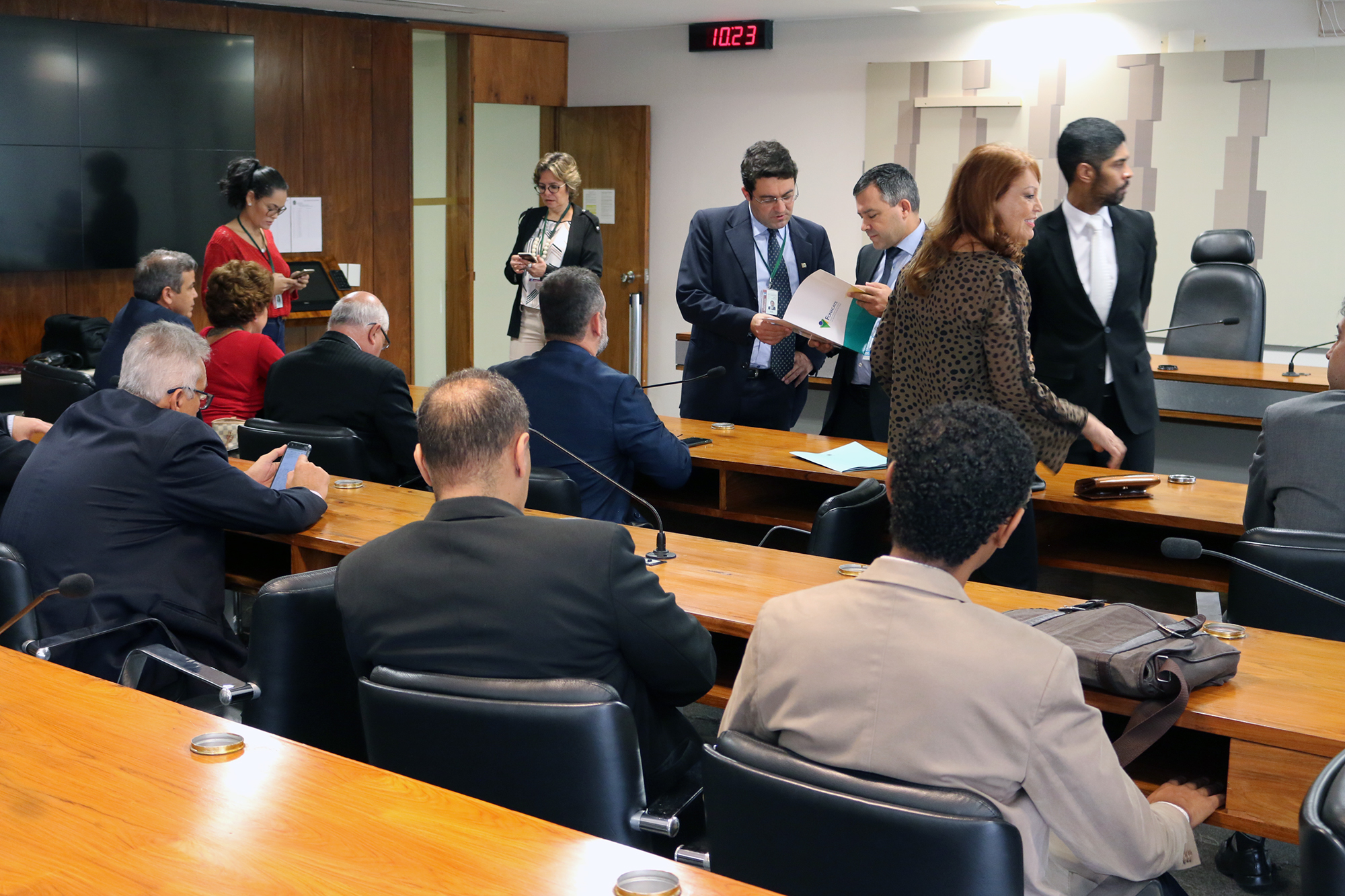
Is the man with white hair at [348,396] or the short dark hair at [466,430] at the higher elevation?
the short dark hair at [466,430]

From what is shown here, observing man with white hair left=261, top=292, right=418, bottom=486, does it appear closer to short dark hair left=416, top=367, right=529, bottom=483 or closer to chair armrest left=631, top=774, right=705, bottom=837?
short dark hair left=416, top=367, right=529, bottom=483

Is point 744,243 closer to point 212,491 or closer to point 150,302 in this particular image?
point 150,302

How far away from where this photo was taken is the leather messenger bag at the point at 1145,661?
5.62 feet

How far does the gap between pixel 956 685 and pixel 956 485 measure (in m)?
0.25

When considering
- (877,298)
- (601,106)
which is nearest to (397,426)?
(877,298)

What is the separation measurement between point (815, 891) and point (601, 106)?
8023 mm

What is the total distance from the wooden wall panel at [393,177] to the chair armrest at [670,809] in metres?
6.47

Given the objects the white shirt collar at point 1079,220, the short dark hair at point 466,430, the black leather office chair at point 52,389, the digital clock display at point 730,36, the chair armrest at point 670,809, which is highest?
the digital clock display at point 730,36

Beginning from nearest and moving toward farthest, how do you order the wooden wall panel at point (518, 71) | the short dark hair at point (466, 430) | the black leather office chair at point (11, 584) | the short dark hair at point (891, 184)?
the short dark hair at point (466, 430), the black leather office chair at point (11, 584), the short dark hair at point (891, 184), the wooden wall panel at point (518, 71)

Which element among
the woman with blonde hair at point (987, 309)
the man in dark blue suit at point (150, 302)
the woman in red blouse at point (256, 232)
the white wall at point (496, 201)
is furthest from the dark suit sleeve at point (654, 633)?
the white wall at point (496, 201)

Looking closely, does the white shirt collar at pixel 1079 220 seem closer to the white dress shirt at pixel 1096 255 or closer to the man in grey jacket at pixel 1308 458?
the white dress shirt at pixel 1096 255

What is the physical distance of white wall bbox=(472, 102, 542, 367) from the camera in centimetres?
858

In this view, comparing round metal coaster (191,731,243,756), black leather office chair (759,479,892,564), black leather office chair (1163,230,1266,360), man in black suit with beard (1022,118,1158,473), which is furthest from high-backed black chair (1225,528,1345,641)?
black leather office chair (1163,230,1266,360)

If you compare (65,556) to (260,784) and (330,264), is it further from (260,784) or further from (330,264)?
(330,264)
